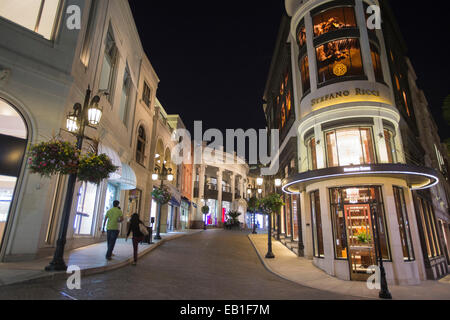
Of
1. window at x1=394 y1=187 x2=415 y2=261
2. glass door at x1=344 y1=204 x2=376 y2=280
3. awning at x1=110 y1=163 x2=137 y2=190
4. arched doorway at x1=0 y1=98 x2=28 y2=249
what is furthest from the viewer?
awning at x1=110 y1=163 x2=137 y2=190

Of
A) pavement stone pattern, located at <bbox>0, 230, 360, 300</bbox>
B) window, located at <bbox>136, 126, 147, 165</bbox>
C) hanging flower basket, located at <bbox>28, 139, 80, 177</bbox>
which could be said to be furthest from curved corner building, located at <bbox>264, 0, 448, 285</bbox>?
window, located at <bbox>136, 126, 147, 165</bbox>

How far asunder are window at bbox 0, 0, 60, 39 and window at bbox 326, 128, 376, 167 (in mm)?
13224

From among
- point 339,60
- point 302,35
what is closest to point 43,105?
point 339,60

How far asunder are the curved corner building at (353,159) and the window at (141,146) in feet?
41.5

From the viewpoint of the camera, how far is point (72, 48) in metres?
10.3

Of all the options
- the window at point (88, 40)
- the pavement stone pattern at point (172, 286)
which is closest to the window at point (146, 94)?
the window at point (88, 40)

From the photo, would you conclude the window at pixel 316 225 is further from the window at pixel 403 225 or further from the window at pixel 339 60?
the window at pixel 339 60

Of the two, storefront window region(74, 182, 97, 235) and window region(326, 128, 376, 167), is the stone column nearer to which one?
storefront window region(74, 182, 97, 235)

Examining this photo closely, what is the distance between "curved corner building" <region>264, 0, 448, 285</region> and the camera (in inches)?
393

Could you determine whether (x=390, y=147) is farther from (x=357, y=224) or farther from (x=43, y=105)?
(x=43, y=105)

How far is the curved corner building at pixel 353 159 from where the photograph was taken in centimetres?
999

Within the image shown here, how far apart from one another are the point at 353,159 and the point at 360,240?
355cm
